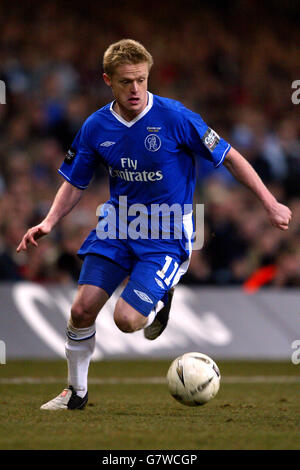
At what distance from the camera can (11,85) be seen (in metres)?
14.6

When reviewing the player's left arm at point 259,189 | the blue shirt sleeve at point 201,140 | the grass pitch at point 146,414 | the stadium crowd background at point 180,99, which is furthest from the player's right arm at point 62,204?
the stadium crowd background at point 180,99

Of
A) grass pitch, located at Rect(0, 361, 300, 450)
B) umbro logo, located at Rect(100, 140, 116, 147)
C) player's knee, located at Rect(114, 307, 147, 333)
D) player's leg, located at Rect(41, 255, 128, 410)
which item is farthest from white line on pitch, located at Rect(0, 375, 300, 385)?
umbro logo, located at Rect(100, 140, 116, 147)

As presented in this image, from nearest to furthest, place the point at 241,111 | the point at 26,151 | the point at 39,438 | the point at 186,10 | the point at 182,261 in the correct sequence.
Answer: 1. the point at 39,438
2. the point at 182,261
3. the point at 26,151
4. the point at 241,111
5. the point at 186,10

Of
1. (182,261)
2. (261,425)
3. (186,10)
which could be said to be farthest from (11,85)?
(261,425)

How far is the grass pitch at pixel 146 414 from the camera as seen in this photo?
15.9 feet

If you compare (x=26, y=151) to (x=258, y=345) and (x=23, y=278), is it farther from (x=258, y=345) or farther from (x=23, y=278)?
(x=258, y=345)

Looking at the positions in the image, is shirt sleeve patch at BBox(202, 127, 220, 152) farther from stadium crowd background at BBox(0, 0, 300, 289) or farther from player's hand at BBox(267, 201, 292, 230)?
stadium crowd background at BBox(0, 0, 300, 289)

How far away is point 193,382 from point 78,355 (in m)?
0.84

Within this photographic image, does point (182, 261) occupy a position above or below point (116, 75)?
below

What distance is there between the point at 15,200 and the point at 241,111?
5.29 metres

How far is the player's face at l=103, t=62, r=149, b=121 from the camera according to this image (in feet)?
19.7

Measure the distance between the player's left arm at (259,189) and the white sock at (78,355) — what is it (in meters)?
1.47

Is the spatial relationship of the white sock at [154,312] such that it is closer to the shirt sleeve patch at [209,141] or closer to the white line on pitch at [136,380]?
the shirt sleeve patch at [209,141]
